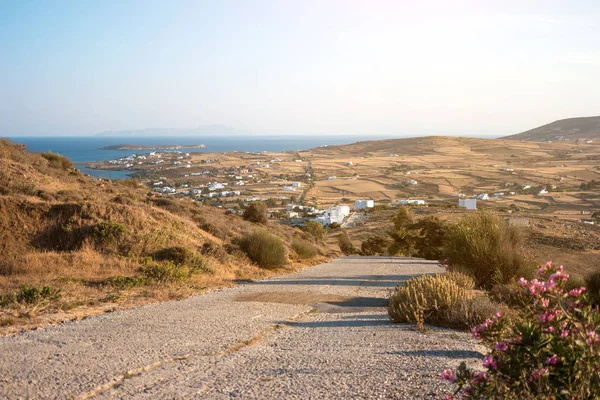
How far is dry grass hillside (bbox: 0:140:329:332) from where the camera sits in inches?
413

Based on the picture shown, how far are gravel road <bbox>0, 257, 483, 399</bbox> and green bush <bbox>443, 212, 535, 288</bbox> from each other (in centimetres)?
431

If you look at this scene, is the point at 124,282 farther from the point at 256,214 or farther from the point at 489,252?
the point at 256,214

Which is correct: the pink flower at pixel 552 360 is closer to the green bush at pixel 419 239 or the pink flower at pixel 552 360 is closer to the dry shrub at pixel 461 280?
the dry shrub at pixel 461 280

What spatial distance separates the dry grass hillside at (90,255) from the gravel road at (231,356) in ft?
5.21

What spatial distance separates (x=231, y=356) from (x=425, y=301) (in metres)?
3.68

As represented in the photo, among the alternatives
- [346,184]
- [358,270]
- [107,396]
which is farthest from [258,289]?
[346,184]

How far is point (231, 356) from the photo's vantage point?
6723mm

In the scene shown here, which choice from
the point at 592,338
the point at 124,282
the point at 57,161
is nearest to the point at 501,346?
the point at 592,338

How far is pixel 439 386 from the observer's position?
5.16 metres

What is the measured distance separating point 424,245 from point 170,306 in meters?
23.7

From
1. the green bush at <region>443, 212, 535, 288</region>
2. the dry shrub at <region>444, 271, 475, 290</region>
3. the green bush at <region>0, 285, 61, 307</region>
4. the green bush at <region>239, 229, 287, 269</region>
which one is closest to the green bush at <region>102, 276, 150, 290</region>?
the green bush at <region>0, 285, 61, 307</region>

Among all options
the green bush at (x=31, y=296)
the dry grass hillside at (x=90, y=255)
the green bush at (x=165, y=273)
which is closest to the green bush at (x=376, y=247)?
the dry grass hillside at (x=90, y=255)

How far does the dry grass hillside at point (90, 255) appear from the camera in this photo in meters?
10.5

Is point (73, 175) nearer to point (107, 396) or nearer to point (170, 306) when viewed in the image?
point (170, 306)
